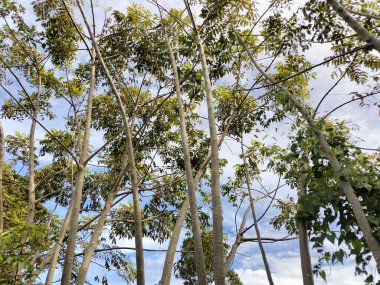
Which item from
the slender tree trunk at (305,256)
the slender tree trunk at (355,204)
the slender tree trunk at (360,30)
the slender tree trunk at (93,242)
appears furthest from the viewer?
the slender tree trunk at (93,242)

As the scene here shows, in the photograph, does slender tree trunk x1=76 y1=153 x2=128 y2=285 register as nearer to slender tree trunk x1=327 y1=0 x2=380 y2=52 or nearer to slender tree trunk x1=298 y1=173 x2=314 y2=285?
slender tree trunk x1=298 y1=173 x2=314 y2=285

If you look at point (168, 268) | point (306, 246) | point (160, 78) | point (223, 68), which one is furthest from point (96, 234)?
point (306, 246)

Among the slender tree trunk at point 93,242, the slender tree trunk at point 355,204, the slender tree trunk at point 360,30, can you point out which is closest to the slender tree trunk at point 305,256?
the slender tree trunk at point 355,204

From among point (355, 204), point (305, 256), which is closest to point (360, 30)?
point (355, 204)

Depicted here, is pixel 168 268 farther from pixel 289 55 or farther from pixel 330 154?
pixel 289 55

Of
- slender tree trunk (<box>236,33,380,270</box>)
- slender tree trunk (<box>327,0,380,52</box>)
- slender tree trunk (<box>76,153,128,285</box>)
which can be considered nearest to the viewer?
slender tree trunk (<box>327,0,380,52</box>)

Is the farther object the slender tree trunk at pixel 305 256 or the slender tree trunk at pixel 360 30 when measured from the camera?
the slender tree trunk at pixel 305 256

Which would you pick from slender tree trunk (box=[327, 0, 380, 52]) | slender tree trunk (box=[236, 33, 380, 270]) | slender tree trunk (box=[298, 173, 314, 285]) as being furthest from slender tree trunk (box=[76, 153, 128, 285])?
slender tree trunk (box=[327, 0, 380, 52])

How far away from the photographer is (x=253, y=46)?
8.11m

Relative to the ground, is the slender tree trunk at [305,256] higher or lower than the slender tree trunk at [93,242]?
lower

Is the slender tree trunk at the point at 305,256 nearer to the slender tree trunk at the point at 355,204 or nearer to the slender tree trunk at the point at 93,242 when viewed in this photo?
the slender tree trunk at the point at 355,204

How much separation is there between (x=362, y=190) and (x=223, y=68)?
503cm

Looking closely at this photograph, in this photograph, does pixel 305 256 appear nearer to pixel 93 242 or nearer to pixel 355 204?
pixel 355 204

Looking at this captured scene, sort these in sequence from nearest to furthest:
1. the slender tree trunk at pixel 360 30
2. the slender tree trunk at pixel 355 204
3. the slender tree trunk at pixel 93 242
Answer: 1. the slender tree trunk at pixel 360 30
2. the slender tree trunk at pixel 355 204
3. the slender tree trunk at pixel 93 242
